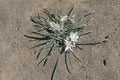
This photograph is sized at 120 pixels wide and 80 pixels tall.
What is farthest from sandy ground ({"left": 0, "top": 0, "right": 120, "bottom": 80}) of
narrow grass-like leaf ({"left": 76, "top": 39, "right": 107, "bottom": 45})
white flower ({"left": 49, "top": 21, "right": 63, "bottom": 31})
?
white flower ({"left": 49, "top": 21, "right": 63, "bottom": 31})

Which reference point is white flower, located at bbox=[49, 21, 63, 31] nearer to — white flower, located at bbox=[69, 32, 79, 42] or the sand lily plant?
the sand lily plant

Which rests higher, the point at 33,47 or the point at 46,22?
the point at 46,22

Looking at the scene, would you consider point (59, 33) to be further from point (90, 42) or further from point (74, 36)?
point (90, 42)

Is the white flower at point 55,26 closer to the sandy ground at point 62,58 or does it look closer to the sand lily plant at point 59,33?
the sand lily plant at point 59,33

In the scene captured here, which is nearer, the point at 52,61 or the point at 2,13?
the point at 52,61

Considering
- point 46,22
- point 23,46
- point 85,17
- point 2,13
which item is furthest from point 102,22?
point 2,13

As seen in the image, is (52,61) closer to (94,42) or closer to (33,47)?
(33,47)

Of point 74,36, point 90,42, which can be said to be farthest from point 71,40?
point 90,42
